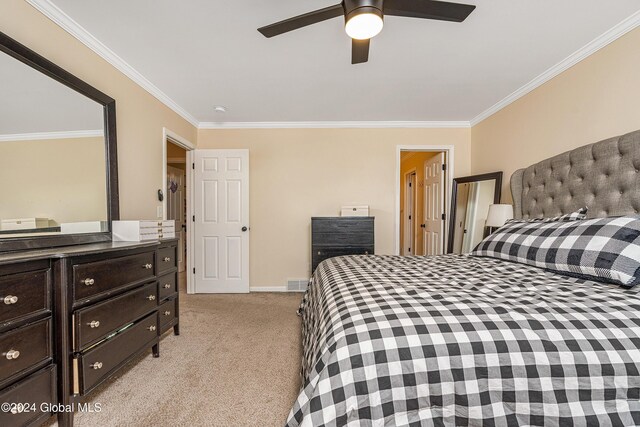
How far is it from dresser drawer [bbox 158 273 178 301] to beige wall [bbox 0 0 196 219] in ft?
2.23

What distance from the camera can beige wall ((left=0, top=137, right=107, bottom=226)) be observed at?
4.99 ft

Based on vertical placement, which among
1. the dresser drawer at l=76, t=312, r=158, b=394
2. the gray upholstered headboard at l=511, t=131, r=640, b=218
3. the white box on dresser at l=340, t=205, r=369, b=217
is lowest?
the dresser drawer at l=76, t=312, r=158, b=394

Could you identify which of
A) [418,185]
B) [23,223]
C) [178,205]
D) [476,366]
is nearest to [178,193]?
[178,205]

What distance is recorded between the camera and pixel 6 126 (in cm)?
150

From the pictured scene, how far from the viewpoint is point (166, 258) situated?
2.34 m

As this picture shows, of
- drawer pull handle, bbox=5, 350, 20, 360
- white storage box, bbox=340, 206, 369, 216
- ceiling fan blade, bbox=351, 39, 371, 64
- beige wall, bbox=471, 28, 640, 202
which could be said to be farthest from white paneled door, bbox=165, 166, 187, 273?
beige wall, bbox=471, 28, 640, 202

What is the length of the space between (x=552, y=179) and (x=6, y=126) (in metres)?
3.67

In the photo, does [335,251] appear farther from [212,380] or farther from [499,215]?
[212,380]

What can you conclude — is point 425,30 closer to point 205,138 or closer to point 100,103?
point 100,103

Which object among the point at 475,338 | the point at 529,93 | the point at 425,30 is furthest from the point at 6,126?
the point at 529,93

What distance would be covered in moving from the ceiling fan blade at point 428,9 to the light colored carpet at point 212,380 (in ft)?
7.11

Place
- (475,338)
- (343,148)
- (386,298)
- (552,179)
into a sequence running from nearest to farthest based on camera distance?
(475,338) < (386,298) < (552,179) < (343,148)

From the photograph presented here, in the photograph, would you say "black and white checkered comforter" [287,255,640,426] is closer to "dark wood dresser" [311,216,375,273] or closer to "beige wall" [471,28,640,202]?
"beige wall" [471,28,640,202]

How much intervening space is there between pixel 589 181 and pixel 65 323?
10.7ft
